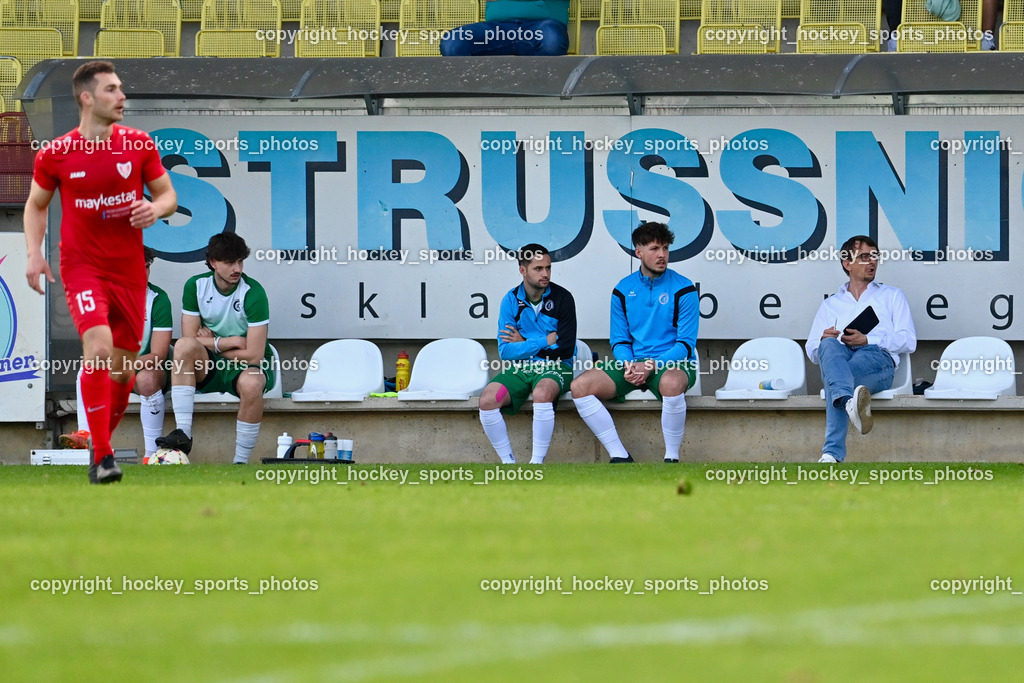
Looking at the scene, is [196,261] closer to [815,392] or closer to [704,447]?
[704,447]

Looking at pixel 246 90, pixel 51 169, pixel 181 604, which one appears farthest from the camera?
pixel 246 90

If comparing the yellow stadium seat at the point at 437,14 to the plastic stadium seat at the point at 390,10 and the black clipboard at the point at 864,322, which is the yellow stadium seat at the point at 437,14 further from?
the black clipboard at the point at 864,322

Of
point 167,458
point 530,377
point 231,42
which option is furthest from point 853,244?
point 231,42

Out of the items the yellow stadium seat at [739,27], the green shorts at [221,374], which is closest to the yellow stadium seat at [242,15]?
the yellow stadium seat at [739,27]

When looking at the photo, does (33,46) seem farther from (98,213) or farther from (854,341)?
(854,341)

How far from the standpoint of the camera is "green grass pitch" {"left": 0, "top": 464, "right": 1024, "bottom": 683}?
3.12 m

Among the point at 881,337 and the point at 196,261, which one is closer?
the point at 881,337

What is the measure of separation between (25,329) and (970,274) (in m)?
7.99

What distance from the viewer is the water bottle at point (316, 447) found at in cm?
1138

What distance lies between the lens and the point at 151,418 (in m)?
11.5

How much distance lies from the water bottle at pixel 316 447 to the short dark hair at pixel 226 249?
152 cm

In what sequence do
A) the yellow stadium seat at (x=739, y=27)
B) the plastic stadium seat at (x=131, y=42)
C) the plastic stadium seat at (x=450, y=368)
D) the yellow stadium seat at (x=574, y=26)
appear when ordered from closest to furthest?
the plastic stadium seat at (x=450, y=368) → the yellow stadium seat at (x=739, y=27) → the yellow stadium seat at (x=574, y=26) → the plastic stadium seat at (x=131, y=42)

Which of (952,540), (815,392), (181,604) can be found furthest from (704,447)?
(181,604)

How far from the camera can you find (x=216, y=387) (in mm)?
11727
